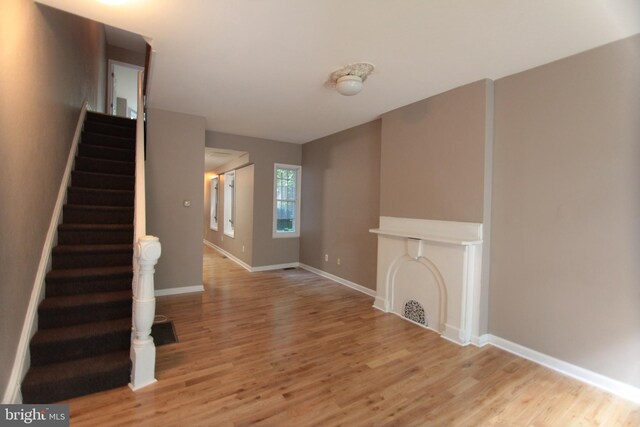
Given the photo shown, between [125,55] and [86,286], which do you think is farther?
[125,55]

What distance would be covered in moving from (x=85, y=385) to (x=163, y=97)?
10.2 ft

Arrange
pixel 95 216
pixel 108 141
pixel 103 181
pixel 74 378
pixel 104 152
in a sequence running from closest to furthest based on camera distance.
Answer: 1. pixel 74 378
2. pixel 95 216
3. pixel 103 181
4. pixel 104 152
5. pixel 108 141

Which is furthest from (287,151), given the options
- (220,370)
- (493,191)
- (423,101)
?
(220,370)

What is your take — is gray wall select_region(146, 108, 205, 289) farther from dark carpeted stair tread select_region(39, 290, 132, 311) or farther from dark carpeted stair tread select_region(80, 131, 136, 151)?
dark carpeted stair tread select_region(39, 290, 132, 311)

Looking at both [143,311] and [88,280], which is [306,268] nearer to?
[88,280]

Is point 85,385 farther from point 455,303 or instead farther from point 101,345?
point 455,303

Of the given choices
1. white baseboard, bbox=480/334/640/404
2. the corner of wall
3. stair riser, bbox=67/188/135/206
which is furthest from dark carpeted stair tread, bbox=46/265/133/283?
white baseboard, bbox=480/334/640/404

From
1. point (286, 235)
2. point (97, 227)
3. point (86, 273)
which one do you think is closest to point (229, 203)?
point (286, 235)

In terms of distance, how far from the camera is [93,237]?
2.98m

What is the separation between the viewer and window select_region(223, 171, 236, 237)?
23.3ft

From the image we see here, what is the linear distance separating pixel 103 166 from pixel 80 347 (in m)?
2.43

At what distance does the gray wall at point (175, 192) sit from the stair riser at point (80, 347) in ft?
6.54

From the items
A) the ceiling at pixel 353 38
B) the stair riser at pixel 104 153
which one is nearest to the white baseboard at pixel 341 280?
the ceiling at pixel 353 38

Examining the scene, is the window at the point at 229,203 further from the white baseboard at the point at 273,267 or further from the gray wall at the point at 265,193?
the white baseboard at the point at 273,267
